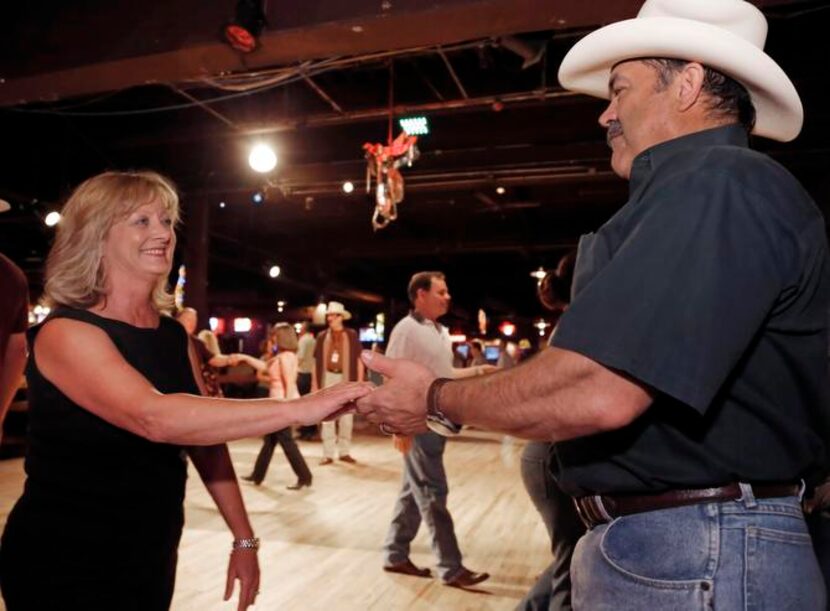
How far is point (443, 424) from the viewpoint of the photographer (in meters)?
1.56

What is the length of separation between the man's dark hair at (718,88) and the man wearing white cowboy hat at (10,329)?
2528 millimetres

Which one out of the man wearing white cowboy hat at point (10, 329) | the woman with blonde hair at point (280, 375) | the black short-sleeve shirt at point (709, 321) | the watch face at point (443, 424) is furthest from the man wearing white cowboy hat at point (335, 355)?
the black short-sleeve shirt at point (709, 321)

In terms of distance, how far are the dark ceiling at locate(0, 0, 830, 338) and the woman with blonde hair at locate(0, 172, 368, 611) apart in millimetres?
2832

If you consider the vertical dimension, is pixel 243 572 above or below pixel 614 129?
below

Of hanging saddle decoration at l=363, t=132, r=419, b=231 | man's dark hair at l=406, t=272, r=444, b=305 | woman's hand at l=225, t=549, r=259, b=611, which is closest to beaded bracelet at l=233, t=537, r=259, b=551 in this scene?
woman's hand at l=225, t=549, r=259, b=611

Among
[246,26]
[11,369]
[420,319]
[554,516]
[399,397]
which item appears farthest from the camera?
[420,319]

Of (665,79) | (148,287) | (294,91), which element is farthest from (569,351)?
(294,91)

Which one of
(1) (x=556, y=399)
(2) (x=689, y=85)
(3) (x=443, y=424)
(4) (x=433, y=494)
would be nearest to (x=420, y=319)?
(4) (x=433, y=494)

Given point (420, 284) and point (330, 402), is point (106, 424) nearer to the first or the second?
point (330, 402)

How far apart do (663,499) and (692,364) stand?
0.33m

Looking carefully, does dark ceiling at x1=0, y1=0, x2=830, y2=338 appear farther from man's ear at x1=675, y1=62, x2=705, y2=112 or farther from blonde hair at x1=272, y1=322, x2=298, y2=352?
man's ear at x1=675, y1=62, x2=705, y2=112

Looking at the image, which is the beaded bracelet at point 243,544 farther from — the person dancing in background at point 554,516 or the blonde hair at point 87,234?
the person dancing in background at point 554,516

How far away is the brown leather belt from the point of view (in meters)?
1.21

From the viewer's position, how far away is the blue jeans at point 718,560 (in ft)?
3.86
